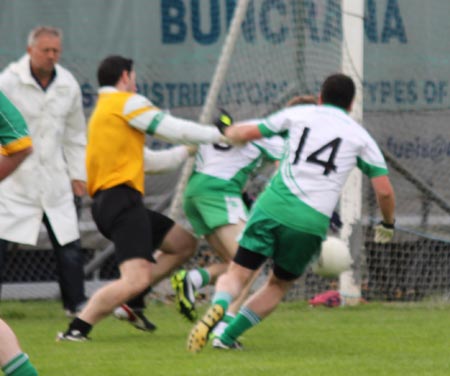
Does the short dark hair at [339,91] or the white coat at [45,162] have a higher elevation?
the short dark hair at [339,91]

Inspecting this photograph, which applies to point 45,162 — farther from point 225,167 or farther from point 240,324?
point 240,324

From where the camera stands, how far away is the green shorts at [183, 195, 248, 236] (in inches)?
397

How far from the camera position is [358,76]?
39.7 ft

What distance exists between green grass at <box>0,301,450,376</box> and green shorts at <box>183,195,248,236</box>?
76 centimetres

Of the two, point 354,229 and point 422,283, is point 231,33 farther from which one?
point 422,283

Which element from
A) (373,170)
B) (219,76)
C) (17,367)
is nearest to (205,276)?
(373,170)

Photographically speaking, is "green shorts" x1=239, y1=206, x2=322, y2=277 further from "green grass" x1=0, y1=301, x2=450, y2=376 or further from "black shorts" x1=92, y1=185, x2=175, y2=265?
"black shorts" x1=92, y1=185, x2=175, y2=265

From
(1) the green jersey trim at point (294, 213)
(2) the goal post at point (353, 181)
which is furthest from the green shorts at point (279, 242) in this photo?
(2) the goal post at point (353, 181)

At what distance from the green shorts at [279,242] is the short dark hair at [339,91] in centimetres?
76

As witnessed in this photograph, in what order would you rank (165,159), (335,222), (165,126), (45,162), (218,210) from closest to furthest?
(165,126) < (165,159) < (218,210) < (45,162) < (335,222)

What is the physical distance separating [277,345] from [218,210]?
4.61ft

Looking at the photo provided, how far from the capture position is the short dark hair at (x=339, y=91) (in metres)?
8.38

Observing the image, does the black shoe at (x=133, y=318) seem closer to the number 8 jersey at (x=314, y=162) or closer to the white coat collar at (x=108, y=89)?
the white coat collar at (x=108, y=89)

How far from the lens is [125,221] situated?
352 inches
